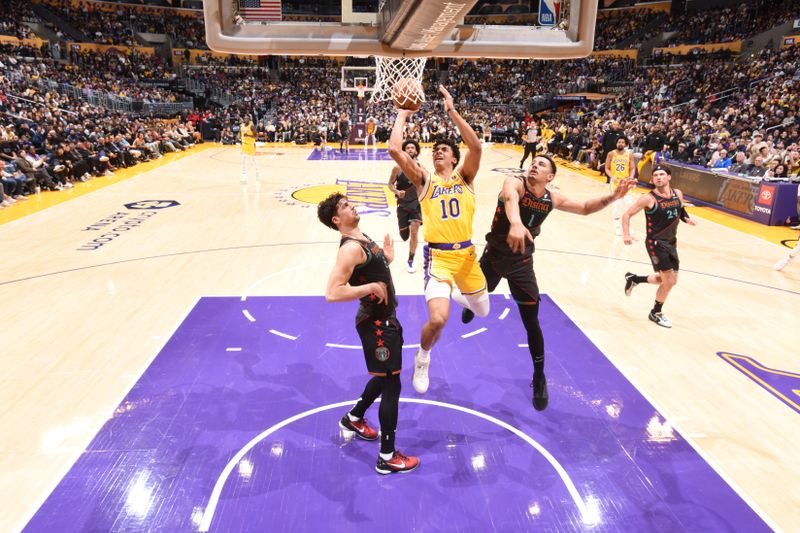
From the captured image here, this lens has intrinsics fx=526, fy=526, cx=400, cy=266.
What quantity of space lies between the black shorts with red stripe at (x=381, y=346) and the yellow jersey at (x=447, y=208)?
1.00 meters

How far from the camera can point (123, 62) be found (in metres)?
31.9

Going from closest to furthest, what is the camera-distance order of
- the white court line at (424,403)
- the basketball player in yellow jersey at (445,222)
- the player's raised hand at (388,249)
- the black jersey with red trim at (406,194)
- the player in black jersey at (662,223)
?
1. the white court line at (424,403)
2. the player's raised hand at (388,249)
3. the basketball player in yellow jersey at (445,222)
4. the player in black jersey at (662,223)
5. the black jersey with red trim at (406,194)

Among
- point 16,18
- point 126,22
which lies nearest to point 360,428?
point 16,18

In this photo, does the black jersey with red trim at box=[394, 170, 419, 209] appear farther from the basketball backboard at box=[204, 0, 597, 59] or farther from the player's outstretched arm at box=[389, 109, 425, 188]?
the player's outstretched arm at box=[389, 109, 425, 188]

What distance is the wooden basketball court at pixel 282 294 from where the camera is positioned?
13.3 feet

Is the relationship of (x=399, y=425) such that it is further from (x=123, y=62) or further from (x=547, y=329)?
(x=123, y=62)

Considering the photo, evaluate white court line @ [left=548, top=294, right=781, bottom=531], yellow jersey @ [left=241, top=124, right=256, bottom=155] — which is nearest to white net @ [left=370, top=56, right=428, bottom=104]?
white court line @ [left=548, top=294, right=781, bottom=531]

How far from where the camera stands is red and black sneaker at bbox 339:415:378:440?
4.03m

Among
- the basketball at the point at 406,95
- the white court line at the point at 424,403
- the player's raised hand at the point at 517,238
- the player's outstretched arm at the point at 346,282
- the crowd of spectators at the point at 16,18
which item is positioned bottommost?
the white court line at the point at 424,403

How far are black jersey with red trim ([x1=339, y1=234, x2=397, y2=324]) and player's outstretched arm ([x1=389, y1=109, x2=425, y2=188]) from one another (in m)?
0.80

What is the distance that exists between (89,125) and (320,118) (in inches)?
525

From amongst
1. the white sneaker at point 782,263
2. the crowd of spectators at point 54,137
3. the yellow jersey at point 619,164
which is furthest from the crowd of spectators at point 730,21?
the crowd of spectators at point 54,137

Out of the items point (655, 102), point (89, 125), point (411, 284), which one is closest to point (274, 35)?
point (411, 284)

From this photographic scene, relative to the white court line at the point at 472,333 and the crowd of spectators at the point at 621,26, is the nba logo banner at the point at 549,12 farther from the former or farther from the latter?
the crowd of spectators at the point at 621,26
